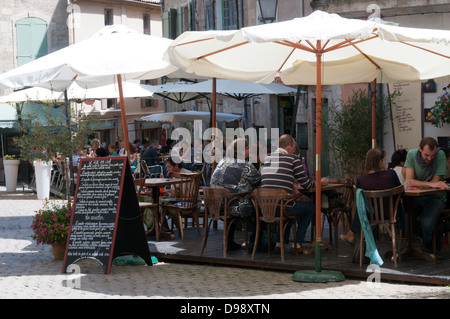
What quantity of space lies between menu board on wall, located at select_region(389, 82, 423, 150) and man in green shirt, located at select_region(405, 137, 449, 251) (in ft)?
15.5

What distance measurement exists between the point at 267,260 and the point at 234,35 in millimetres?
2715

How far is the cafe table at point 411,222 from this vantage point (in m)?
8.72

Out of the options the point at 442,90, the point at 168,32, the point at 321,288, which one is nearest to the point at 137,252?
the point at 321,288

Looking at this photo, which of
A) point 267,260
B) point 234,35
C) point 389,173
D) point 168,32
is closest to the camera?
point 234,35

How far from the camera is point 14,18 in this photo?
36.7 m

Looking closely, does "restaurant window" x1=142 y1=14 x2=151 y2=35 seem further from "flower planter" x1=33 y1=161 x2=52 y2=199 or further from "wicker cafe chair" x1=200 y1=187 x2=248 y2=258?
"wicker cafe chair" x1=200 y1=187 x2=248 y2=258

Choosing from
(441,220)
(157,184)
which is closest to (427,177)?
(441,220)

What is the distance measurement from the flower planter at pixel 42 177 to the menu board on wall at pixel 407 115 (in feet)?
31.0

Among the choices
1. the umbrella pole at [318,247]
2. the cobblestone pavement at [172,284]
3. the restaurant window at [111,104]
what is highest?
the restaurant window at [111,104]

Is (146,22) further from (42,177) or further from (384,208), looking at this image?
(384,208)

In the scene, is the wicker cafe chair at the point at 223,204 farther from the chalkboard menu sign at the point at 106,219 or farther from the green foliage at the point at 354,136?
the green foliage at the point at 354,136

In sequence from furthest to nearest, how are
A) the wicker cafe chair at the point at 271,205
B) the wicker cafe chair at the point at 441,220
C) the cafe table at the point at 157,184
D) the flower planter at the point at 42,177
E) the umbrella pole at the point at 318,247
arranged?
the flower planter at the point at 42,177 < the cafe table at the point at 157,184 < the wicker cafe chair at the point at 271,205 < the wicker cafe chair at the point at 441,220 < the umbrella pole at the point at 318,247

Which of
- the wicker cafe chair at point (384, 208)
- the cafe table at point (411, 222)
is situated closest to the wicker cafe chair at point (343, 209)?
the cafe table at point (411, 222)
